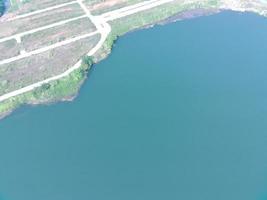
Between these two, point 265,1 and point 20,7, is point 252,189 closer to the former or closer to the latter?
point 265,1

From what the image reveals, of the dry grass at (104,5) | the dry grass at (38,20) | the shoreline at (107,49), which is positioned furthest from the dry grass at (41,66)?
the dry grass at (104,5)

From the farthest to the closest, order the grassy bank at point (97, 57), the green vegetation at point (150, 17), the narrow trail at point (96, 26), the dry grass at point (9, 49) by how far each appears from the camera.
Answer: the green vegetation at point (150, 17)
the dry grass at point (9, 49)
the narrow trail at point (96, 26)
the grassy bank at point (97, 57)

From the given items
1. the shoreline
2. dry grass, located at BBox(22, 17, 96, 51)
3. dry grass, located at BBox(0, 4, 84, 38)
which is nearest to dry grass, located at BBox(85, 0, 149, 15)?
dry grass, located at BBox(0, 4, 84, 38)

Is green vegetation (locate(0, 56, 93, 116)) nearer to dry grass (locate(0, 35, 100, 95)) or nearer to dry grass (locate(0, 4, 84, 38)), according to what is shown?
dry grass (locate(0, 35, 100, 95))

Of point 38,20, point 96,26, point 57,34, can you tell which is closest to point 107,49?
point 96,26

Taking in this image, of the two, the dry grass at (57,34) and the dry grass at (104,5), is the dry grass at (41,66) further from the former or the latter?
the dry grass at (104,5)

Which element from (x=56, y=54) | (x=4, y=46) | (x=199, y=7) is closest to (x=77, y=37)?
(x=56, y=54)

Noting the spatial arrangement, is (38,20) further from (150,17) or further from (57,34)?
(150,17)

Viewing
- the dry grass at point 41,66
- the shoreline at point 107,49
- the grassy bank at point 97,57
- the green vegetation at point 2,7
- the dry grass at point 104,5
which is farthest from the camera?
the green vegetation at point 2,7
